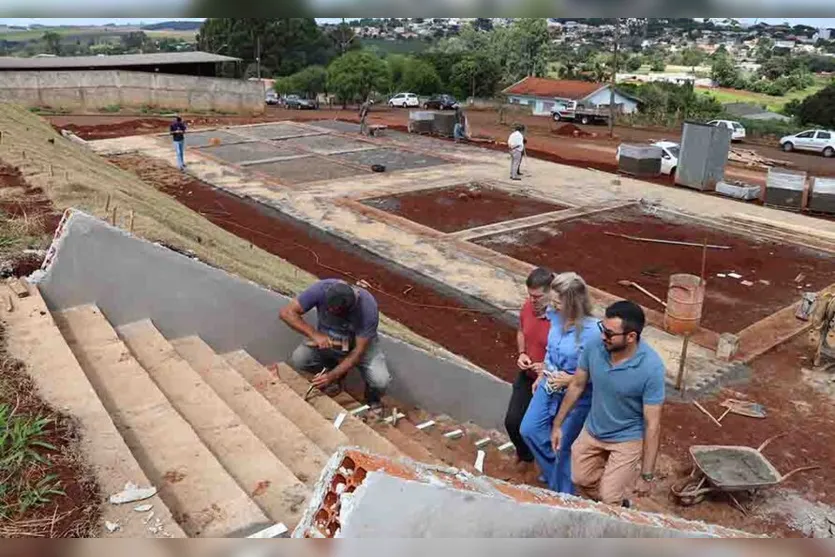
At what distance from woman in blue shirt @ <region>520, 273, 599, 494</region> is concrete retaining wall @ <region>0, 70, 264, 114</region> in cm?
2926

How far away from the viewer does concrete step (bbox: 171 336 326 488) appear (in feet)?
14.0

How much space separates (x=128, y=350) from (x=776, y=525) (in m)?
5.06

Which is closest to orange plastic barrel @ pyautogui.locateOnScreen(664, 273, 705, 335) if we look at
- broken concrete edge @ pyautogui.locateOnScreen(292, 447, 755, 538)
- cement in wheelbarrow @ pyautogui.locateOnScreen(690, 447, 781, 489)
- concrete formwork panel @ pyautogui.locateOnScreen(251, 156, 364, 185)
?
cement in wheelbarrow @ pyautogui.locateOnScreen(690, 447, 781, 489)

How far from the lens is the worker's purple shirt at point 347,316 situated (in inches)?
228

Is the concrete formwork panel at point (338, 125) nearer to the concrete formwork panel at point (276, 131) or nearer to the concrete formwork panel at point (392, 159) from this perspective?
the concrete formwork panel at point (276, 131)

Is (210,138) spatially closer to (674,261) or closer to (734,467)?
(674,261)

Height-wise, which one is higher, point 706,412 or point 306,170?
point 306,170

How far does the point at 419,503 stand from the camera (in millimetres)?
2312

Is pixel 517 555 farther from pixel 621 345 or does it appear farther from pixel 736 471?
pixel 736 471

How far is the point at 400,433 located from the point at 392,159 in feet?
53.1

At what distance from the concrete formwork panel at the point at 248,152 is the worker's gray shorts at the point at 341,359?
14.8m

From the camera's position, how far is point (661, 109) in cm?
3694

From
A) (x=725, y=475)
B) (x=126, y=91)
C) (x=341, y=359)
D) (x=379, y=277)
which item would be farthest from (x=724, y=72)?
(x=341, y=359)

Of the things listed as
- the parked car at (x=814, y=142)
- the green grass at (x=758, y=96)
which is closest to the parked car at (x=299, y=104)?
the parked car at (x=814, y=142)
